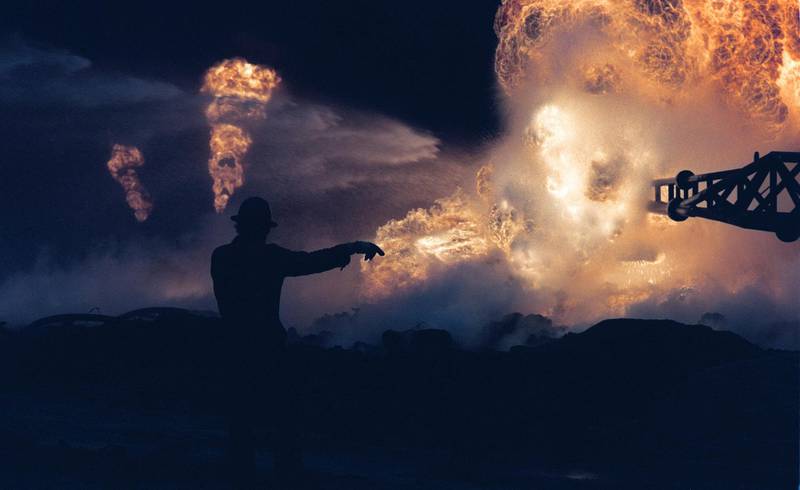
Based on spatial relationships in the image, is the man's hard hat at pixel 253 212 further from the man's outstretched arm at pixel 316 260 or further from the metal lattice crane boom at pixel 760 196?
the metal lattice crane boom at pixel 760 196

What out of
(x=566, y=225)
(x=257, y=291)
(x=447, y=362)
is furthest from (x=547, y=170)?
(x=257, y=291)

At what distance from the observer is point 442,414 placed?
1316cm

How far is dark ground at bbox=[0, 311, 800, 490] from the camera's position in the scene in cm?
874

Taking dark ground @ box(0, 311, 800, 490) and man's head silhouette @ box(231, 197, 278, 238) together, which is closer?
man's head silhouette @ box(231, 197, 278, 238)

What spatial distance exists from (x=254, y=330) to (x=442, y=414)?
7668 mm


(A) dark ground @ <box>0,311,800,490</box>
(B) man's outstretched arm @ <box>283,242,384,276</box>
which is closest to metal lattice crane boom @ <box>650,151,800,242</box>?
(A) dark ground @ <box>0,311,800,490</box>

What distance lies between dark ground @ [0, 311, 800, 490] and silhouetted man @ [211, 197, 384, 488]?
0.87ft

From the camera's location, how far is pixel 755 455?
1013 cm

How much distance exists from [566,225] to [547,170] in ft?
7.52

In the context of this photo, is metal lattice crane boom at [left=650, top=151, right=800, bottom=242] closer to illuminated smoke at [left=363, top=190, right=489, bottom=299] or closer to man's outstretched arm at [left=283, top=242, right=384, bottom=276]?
man's outstretched arm at [left=283, top=242, right=384, bottom=276]

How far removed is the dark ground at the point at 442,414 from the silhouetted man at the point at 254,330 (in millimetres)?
267

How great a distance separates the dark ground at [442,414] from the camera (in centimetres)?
874

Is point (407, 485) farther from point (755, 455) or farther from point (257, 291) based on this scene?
point (755, 455)

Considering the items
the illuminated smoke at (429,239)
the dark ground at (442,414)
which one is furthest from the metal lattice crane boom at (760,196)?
Answer: the illuminated smoke at (429,239)
